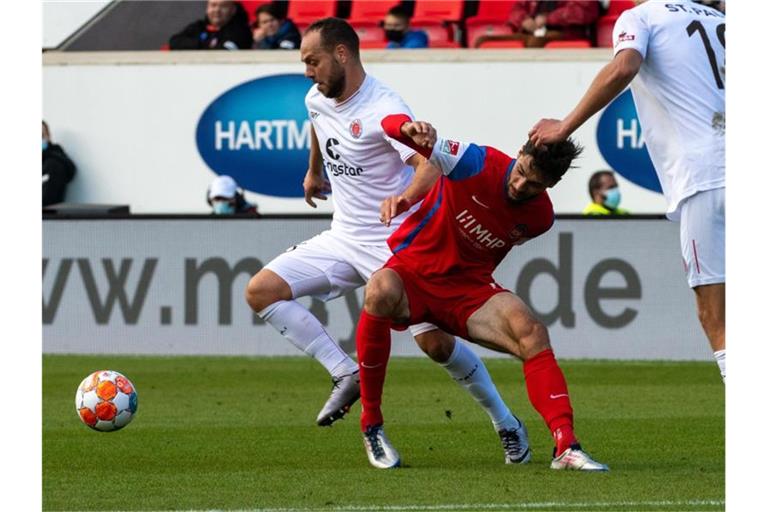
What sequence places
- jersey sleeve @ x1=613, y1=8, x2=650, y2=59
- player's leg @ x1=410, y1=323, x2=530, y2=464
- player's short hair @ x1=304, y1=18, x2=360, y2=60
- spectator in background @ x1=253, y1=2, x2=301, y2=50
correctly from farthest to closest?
spectator in background @ x1=253, y1=2, x2=301, y2=50 → player's short hair @ x1=304, y1=18, x2=360, y2=60 → player's leg @ x1=410, y1=323, x2=530, y2=464 → jersey sleeve @ x1=613, y1=8, x2=650, y2=59

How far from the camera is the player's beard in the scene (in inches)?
325

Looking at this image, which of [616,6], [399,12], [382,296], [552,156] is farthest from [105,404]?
[616,6]

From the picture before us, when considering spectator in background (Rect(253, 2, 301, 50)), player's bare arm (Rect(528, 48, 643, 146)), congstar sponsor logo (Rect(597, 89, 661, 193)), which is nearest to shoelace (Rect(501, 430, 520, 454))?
player's bare arm (Rect(528, 48, 643, 146))

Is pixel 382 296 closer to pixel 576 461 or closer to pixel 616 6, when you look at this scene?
pixel 576 461

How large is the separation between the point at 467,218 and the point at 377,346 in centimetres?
74

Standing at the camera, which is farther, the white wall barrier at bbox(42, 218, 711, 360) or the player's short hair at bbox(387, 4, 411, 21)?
the player's short hair at bbox(387, 4, 411, 21)

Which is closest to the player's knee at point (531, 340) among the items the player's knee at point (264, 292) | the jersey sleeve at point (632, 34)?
the jersey sleeve at point (632, 34)

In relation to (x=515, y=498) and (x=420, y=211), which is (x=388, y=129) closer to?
(x=420, y=211)

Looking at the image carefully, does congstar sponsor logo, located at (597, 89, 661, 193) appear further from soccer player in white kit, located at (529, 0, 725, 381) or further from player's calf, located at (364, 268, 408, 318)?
soccer player in white kit, located at (529, 0, 725, 381)

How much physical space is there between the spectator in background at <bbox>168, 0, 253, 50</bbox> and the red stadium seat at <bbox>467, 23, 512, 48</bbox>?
269 centimetres

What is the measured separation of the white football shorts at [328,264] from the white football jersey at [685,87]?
85.4 inches

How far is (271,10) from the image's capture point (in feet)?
63.3

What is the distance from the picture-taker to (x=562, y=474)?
6.92 meters

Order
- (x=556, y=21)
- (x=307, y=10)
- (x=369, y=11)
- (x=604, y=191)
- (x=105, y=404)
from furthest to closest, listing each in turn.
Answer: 1. (x=307, y=10)
2. (x=369, y=11)
3. (x=556, y=21)
4. (x=604, y=191)
5. (x=105, y=404)
